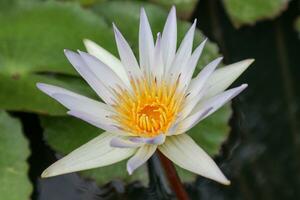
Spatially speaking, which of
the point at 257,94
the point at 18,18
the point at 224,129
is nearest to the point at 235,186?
the point at 224,129

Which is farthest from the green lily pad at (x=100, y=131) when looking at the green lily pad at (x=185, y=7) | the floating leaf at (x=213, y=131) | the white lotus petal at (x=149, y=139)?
the white lotus petal at (x=149, y=139)

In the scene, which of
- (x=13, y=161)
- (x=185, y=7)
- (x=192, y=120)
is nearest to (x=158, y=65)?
(x=192, y=120)

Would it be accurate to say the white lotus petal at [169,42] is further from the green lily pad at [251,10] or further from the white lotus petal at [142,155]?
the green lily pad at [251,10]

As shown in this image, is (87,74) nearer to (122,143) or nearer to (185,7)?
(122,143)

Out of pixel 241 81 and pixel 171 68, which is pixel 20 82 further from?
pixel 241 81

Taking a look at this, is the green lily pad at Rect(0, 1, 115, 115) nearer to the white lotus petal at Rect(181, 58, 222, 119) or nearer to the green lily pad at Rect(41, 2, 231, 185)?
the green lily pad at Rect(41, 2, 231, 185)
